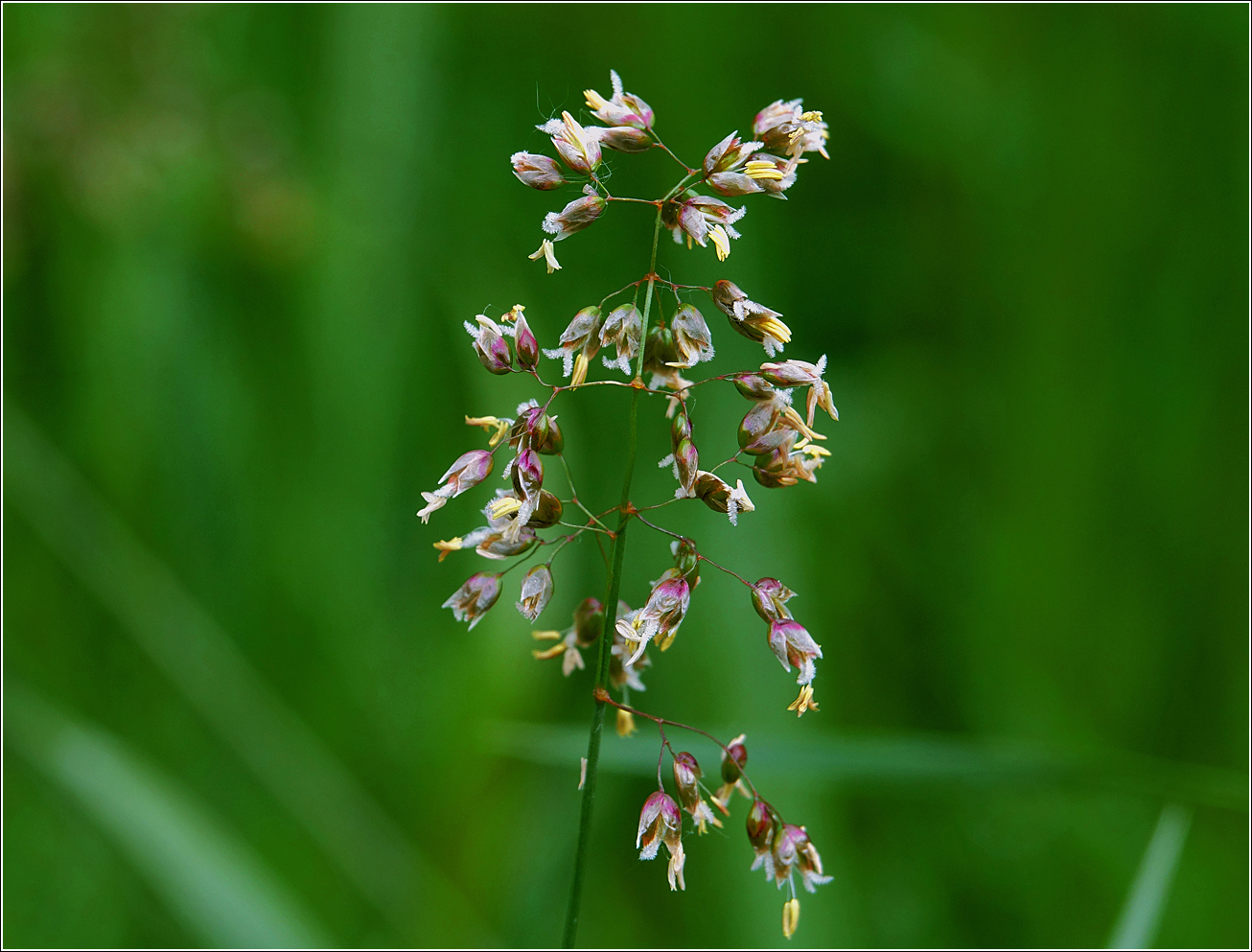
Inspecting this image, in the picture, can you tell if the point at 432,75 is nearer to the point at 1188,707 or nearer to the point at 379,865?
the point at 379,865

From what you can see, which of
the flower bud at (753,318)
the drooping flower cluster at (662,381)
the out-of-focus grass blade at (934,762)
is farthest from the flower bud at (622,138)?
the out-of-focus grass blade at (934,762)

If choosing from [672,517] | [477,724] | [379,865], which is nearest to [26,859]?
[379,865]

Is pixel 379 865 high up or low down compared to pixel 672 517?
down

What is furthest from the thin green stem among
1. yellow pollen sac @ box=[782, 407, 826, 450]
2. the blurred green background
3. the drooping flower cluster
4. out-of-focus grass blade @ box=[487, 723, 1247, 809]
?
the blurred green background

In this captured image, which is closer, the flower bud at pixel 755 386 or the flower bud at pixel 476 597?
the flower bud at pixel 755 386

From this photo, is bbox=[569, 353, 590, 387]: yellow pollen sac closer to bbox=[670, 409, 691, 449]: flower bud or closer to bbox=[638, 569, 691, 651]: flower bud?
bbox=[670, 409, 691, 449]: flower bud

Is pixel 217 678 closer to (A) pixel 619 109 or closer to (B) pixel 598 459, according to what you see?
A: (B) pixel 598 459

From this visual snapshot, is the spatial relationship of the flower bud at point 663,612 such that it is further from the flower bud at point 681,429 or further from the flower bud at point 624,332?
the flower bud at point 624,332
